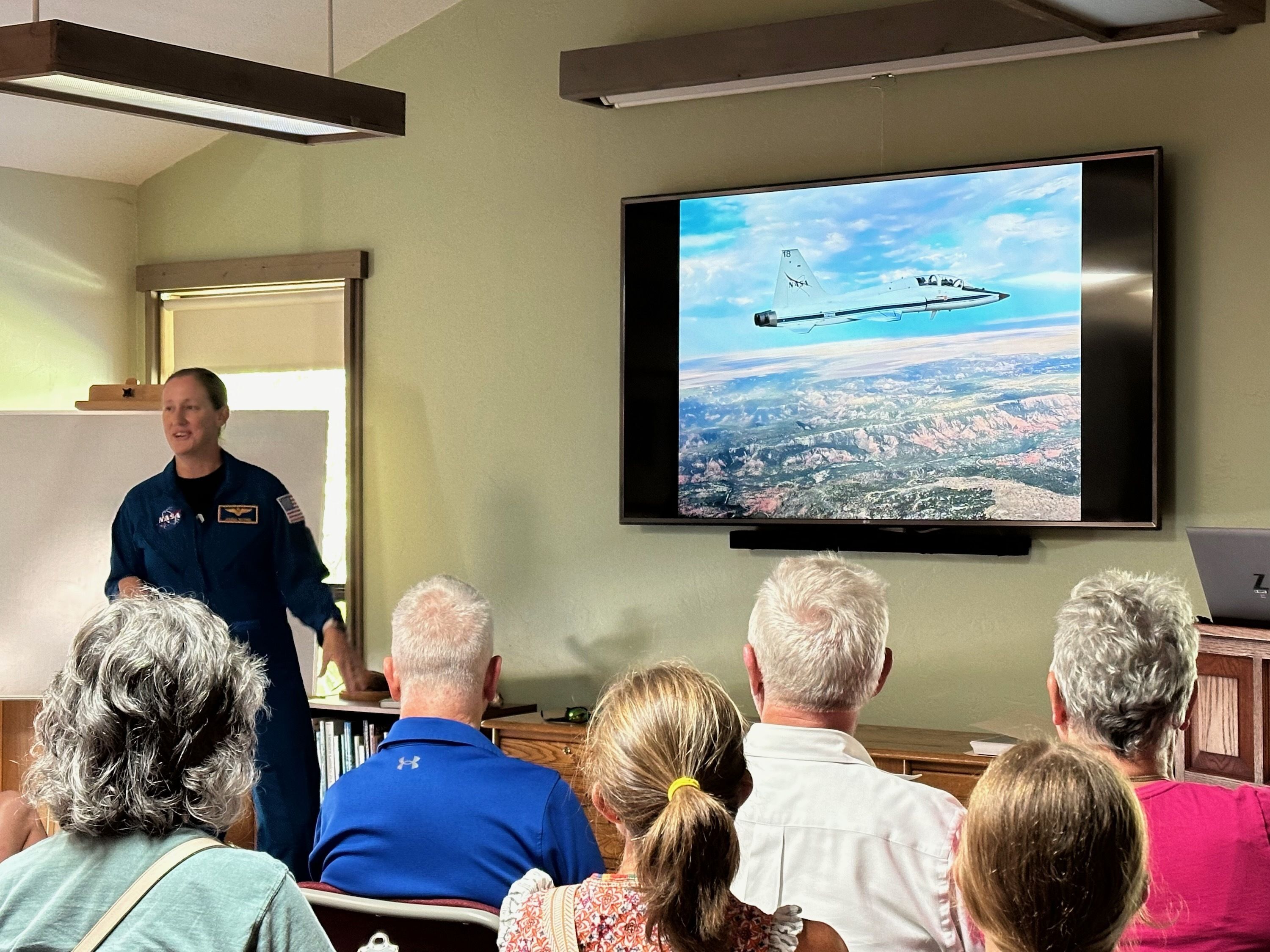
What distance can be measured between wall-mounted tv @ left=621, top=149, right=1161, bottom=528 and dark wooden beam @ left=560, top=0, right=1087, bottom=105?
0.34 metres

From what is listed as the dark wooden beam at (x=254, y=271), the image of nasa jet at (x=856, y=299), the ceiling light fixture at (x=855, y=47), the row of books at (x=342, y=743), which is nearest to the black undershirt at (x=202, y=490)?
the row of books at (x=342, y=743)

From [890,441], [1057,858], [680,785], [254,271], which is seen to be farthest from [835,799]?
[254,271]

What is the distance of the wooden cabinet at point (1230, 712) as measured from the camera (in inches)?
98.4

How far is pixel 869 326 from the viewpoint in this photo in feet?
13.4

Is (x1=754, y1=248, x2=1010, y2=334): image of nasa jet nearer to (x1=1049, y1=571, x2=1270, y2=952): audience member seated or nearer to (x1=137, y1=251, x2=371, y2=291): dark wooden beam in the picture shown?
(x1=137, y1=251, x2=371, y2=291): dark wooden beam

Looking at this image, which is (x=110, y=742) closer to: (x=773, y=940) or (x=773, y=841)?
(x=773, y=940)

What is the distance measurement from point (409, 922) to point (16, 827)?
119 centimetres

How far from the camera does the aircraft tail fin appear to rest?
416 cm

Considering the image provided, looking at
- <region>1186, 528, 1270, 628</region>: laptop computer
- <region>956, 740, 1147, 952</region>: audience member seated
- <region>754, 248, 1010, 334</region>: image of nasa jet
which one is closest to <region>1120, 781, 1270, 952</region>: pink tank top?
<region>956, 740, 1147, 952</region>: audience member seated

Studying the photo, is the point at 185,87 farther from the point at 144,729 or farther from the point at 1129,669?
the point at 1129,669

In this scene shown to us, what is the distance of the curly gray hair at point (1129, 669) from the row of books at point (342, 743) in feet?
9.86

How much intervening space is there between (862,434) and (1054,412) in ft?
1.84

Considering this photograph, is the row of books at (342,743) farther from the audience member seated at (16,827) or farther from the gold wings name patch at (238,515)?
the audience member seated at (16,827)

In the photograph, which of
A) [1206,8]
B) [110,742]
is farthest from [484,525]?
[110,742]
